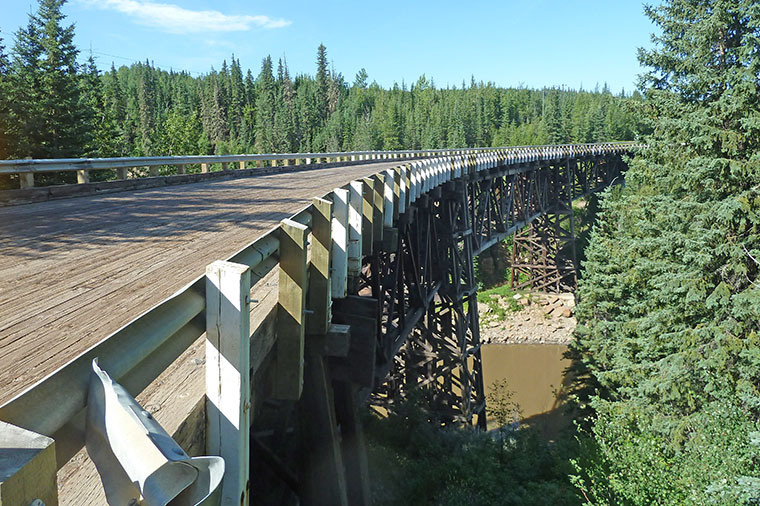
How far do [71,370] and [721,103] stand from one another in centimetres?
1363

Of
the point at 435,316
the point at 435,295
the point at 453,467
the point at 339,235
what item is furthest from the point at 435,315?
the point at 339,235

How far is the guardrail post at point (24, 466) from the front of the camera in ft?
2.44

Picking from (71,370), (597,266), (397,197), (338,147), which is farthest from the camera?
(338,147)

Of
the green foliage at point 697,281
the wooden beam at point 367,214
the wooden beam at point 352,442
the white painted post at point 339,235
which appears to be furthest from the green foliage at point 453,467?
the white painted post at point 339,235

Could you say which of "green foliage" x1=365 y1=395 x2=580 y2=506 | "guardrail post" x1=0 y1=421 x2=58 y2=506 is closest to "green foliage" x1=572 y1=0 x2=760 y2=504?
"green foliage" x1=365 y1=395 x2=580 y2=506

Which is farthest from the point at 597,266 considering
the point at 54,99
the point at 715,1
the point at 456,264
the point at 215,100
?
the point at 215,100

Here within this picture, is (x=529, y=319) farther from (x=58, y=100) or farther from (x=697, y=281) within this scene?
(x=58, y=100)

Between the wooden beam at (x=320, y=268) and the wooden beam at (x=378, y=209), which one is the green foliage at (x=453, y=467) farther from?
the wooden beam at (x=320, y=268)

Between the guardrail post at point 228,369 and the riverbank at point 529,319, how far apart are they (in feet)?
103

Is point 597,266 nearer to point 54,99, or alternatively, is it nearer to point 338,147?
point 54,99

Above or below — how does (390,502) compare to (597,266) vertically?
below

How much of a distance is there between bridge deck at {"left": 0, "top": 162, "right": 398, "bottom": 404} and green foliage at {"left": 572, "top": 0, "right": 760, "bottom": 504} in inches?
325

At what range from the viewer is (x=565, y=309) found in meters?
32.9

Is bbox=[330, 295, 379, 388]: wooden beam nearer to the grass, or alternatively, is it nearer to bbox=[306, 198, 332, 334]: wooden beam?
bbox=[306, 198, 332, 334]: wooden beam
